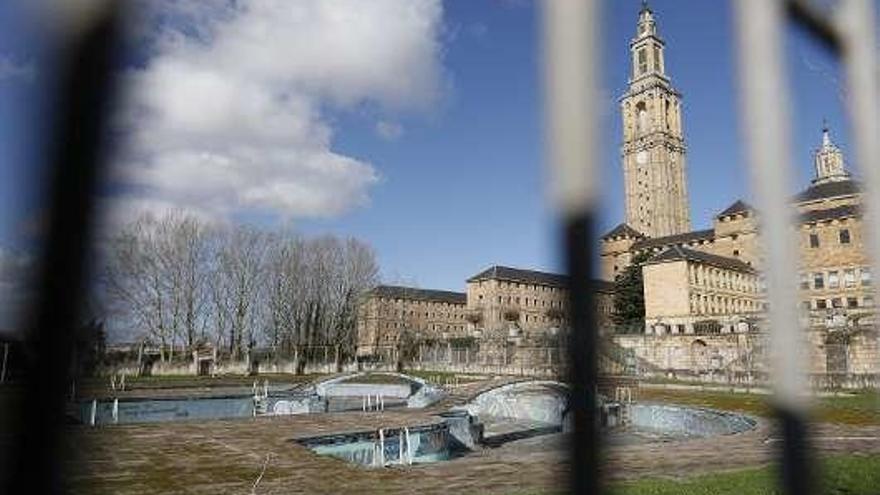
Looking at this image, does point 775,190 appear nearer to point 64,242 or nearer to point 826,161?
point 64,242

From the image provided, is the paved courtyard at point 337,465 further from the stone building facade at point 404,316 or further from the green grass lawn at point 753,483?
the stone building facade at point 404,316

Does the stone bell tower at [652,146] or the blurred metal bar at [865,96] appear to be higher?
the stone bell tower at [652,146]

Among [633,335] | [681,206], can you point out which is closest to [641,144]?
[681,206]

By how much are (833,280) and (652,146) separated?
173 feet

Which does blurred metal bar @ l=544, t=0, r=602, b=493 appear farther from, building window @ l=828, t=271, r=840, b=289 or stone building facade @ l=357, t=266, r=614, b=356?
building window @ l=828, t=271, r=840, b=289

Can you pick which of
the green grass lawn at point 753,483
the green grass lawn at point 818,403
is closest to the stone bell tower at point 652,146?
the green grass lawn at point 818,403

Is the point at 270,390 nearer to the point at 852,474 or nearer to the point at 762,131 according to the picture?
the point at 852,474

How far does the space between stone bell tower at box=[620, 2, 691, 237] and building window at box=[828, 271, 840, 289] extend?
46012 mm

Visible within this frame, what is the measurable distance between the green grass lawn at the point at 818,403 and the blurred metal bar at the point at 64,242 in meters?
Result: 18.4

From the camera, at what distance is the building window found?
71562 millimetres

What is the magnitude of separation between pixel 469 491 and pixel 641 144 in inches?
4732

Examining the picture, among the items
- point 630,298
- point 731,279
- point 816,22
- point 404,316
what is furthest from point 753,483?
point 404,316

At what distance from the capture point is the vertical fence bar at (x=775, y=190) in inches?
90.0

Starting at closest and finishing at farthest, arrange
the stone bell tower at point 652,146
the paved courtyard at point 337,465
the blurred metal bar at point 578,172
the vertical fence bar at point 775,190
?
1. the blurred metal bar at point 578,172
2. the vertical fence bar at point 775,190
3. the paved courtyard at point 337,465
4. the stone bell tower at point 652,146
